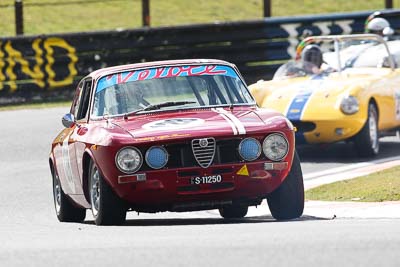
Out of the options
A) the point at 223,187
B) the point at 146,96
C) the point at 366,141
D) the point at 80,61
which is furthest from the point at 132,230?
the point at 80,61

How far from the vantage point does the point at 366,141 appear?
15.7 m

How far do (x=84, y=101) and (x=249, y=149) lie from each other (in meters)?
2.16

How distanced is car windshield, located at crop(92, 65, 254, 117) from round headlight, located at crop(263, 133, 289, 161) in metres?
1.00

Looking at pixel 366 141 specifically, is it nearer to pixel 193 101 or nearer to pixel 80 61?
pixel 193 101

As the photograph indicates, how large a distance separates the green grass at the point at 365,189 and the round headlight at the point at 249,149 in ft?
7.28

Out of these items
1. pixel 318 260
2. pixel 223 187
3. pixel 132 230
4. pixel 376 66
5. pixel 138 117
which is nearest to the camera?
pixel 318 260

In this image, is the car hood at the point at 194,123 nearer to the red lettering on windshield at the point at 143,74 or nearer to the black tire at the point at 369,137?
the red lettering on windshield at the point at 143,74

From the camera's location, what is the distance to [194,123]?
10031mm

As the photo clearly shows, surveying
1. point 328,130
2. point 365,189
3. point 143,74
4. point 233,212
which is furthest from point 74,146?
point 328,130

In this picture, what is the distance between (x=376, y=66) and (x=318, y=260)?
10.7 metres

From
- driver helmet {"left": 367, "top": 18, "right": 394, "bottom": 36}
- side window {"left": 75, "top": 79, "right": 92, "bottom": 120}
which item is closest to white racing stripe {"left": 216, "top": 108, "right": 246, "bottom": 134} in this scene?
side window {"left": 75, "top": 79, "right": 92, "bottom": 120}

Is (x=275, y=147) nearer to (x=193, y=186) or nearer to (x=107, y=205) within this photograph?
(x=193, y=186)

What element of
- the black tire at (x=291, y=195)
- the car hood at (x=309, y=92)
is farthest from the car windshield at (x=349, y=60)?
the black tire at (x=291, y=195)

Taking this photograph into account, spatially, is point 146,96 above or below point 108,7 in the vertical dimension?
above
